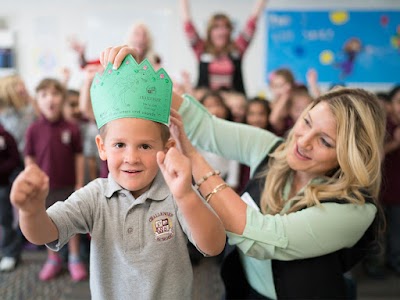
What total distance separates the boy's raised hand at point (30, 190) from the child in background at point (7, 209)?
204cm

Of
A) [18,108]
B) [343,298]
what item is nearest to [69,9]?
[18,108]

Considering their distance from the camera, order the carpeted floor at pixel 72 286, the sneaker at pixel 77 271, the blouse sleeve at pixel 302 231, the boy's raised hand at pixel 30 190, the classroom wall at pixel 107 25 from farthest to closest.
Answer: the classroom wall at pixel 107 25 → the sneaker at pixel 77 271 → the carpeted floor at pixel 72 286 → the blouse sleeve at pixel 302 231 → the boy's raised hand at pixel 30 190

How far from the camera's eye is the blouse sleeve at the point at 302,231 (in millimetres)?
1006

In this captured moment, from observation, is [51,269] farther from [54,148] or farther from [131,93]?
[131,93]

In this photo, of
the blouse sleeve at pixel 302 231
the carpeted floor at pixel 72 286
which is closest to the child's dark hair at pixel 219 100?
the carpeted floor at pixel 72 286

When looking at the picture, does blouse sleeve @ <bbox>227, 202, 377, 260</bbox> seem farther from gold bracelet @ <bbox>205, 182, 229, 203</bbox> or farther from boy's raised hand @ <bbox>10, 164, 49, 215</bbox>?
boy's raised hand @ <bbox>10, 164, 49, 215</bbox>

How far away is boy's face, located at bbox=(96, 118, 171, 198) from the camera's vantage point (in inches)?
31.2

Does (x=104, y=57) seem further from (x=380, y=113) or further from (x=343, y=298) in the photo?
(x=343, y=298)

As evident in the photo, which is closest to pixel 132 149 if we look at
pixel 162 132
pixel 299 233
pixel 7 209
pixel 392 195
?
pixel 162 132

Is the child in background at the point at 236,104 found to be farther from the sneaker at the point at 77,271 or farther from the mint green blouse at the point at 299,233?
the mint green blouse at the point at 299,233

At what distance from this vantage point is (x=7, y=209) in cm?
257

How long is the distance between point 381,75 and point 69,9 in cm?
408

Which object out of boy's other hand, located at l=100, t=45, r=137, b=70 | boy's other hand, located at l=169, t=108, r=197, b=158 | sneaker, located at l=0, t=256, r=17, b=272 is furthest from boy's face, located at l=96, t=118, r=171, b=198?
sneaker, located at l=0, t=256, r=17, b=272

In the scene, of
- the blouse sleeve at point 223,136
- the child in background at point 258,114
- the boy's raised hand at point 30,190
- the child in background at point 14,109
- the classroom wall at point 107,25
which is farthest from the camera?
the classroom wall at point 107,25
